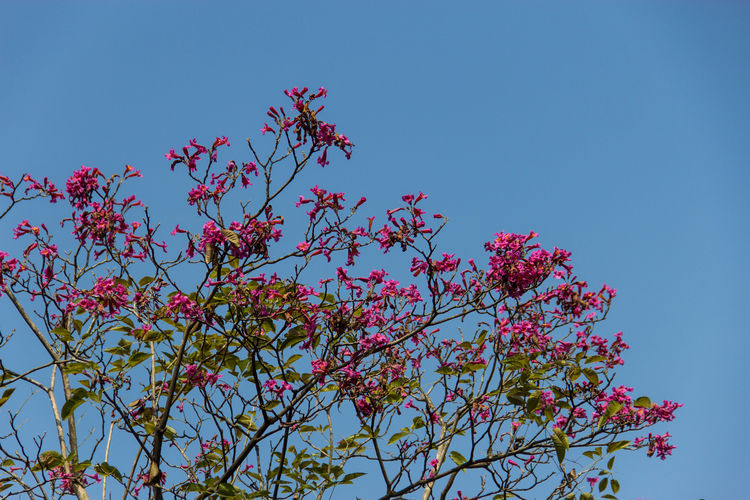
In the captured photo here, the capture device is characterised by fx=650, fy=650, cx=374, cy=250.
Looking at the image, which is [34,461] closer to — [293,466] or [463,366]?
[293,466]

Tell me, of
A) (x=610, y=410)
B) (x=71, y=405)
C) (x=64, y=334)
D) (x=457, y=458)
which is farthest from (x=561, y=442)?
(x=64, y=334)

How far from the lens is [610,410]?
4211 mm

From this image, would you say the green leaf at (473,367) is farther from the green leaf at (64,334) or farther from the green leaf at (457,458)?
the green leaf at (64,334)

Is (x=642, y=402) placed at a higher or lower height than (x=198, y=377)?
lower

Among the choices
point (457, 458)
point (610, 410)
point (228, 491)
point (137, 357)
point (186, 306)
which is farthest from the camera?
point (137, 357)

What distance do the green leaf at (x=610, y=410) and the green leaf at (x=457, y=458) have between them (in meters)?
0.94

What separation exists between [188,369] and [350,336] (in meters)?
1.20

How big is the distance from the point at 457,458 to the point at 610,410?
41.4 inches

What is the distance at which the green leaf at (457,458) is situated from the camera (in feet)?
14.3

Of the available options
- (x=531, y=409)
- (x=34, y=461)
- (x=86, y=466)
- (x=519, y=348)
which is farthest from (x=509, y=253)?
(x=34, y=461)

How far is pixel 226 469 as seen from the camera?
173 inches

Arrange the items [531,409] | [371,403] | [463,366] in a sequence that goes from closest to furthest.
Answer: [531,409] < [371,403] < [463,366]

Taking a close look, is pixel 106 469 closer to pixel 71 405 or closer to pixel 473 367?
pixel 71 405

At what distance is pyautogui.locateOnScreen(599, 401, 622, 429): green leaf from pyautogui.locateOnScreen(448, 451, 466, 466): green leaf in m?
0.94
